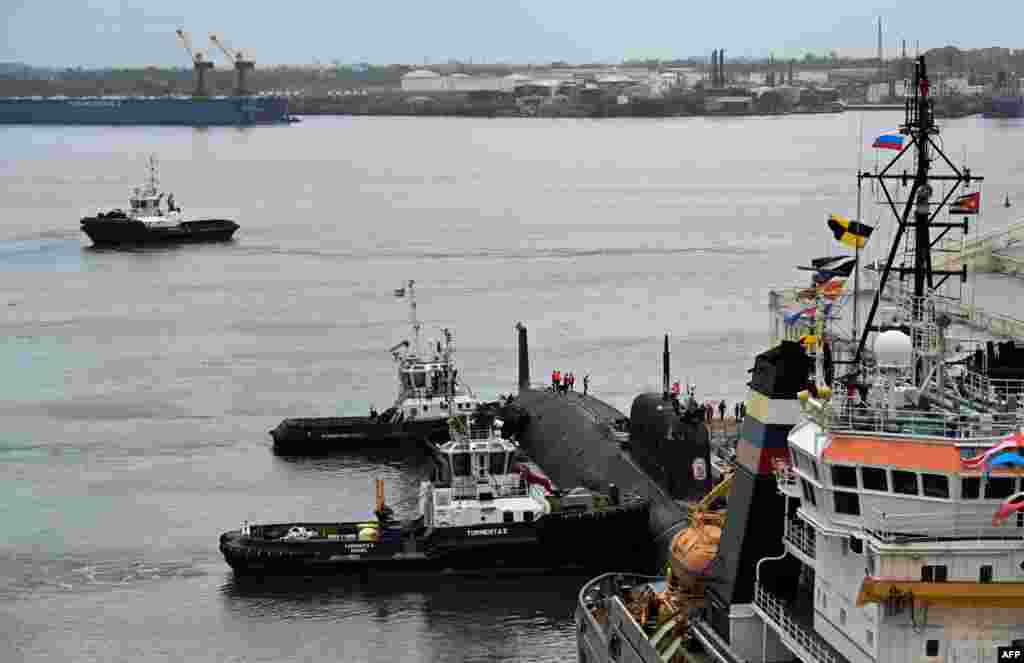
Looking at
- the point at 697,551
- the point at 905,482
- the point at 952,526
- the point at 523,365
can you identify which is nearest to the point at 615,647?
the point at 697,551

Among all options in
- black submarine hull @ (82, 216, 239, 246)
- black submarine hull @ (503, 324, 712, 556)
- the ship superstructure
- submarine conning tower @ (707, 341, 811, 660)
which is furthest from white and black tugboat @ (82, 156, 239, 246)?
the ship superstructure

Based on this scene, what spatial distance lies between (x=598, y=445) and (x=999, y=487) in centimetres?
2853

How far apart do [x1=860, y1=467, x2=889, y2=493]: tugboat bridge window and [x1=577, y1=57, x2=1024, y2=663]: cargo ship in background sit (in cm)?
1

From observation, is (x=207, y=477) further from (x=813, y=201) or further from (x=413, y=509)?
(x=813, y=201)

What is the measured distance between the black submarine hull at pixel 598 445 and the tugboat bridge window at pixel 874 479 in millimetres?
20076

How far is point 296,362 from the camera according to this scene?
7262cm

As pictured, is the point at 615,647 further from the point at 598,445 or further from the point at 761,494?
the point at 598,445

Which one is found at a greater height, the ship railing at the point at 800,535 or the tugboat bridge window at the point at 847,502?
the tugboat bridge window at the point at 847,502

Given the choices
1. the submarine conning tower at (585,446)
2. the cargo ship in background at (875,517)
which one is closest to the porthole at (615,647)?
the cargo ship in background at (875,517)

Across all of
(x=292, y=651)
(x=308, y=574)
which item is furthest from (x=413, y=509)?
(x=292, y=651)

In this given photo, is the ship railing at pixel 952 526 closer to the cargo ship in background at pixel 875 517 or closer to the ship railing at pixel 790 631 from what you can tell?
the cargo ship in background at pixel 875 517

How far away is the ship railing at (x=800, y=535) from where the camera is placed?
840 inches

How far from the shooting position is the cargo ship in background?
61.8 ft

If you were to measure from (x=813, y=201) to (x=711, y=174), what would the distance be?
42263mm
